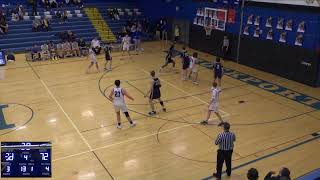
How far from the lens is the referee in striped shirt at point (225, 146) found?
9242 mm

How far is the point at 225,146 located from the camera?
935cm

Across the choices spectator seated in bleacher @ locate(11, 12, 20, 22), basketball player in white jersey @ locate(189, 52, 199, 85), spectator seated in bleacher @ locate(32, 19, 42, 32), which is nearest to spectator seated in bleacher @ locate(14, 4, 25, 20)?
spectator seated in bleacher @ locate(11, 12, 20, 22)

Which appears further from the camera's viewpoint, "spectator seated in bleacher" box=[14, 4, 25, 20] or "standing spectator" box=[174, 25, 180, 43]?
"standing spectator" box=[174, 25, 180, 43]

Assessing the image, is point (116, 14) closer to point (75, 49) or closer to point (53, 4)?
point (53, 4)

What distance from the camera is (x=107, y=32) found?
28312 mm

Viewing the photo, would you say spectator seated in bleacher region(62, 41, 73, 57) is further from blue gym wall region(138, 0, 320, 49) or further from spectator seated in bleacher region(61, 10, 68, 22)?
blue gym wall region(138, 0, 320, 49)

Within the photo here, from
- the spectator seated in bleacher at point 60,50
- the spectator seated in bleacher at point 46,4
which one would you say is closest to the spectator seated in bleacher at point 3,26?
the spectator seated in bleacher at point 46,4

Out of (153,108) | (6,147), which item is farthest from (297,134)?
(6,147)

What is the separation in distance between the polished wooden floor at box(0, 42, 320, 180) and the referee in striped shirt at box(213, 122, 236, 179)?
1.61ft

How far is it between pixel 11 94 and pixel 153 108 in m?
6.84

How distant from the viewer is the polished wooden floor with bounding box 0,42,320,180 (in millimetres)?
10562
